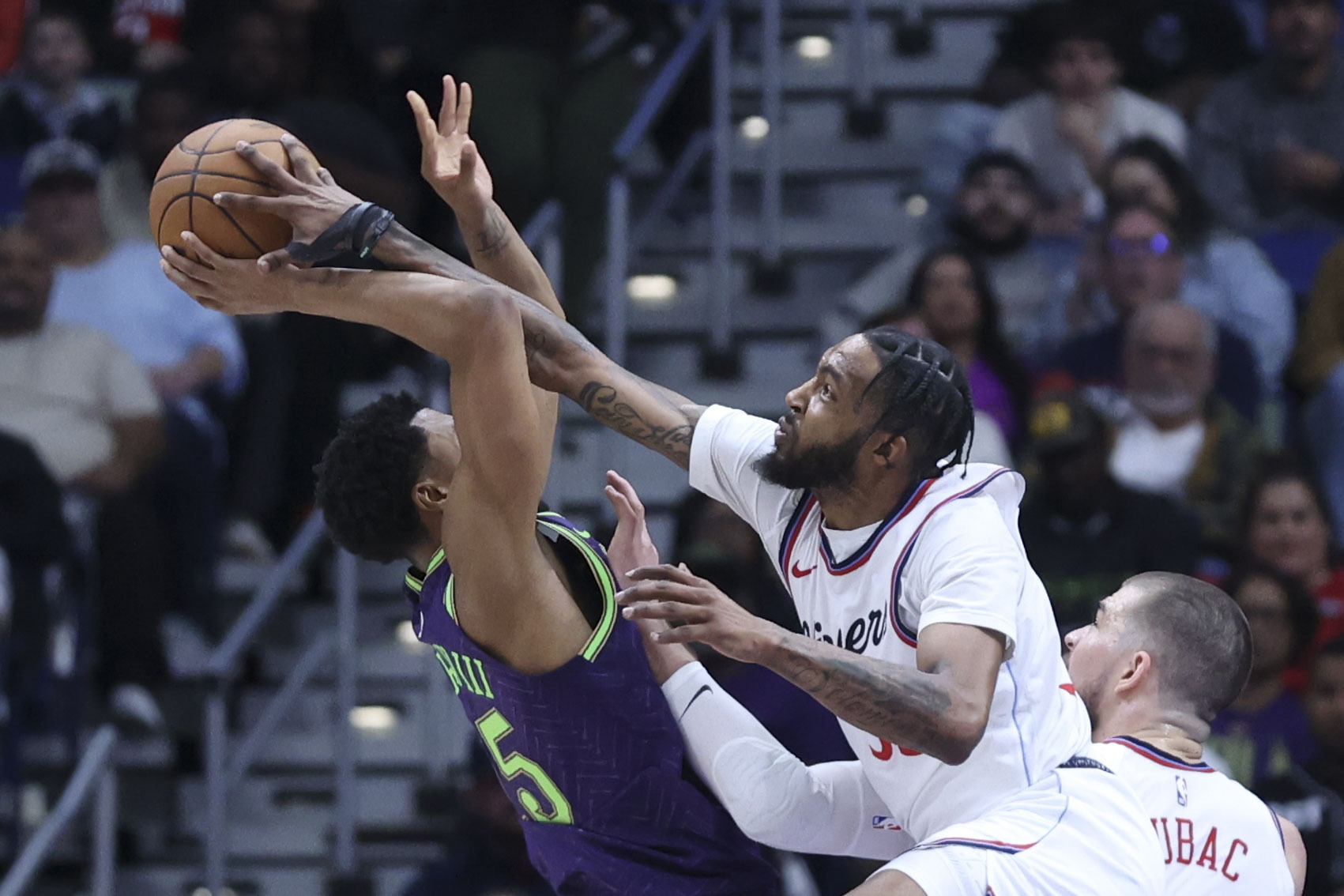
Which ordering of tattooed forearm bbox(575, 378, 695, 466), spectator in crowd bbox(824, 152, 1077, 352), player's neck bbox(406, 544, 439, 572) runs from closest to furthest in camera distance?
player's neck bbox(406, 544, 439, 572)
tattooed forearm bbox(575, 378, 695, 466)
spectator in crowd bbox(824, 152, 1077, 352)

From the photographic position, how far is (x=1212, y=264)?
759cm

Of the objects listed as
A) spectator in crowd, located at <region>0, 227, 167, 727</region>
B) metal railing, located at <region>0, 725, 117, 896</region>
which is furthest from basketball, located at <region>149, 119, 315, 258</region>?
spectator in crowd, located at <region>0, 227, 167, 727</region>

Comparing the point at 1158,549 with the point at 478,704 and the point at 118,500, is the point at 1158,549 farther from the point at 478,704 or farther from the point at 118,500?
the point at 118,500

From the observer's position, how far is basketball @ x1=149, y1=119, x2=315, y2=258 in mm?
3816

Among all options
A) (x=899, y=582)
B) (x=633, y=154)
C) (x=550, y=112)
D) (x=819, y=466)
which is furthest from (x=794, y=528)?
(x=633, y=154)

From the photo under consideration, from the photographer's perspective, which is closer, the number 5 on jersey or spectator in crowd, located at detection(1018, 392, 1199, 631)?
the number 5 on jersey

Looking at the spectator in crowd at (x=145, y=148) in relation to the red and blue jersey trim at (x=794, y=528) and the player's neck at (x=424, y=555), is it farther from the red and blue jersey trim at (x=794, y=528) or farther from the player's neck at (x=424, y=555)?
the red and blue jersey trim at (x=794, y=528)

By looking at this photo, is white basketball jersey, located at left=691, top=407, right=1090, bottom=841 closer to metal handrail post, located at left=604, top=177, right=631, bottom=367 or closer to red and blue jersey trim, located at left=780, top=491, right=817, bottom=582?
red and blue jersey trim, located at left=780, top=491, right=817, bottom=582

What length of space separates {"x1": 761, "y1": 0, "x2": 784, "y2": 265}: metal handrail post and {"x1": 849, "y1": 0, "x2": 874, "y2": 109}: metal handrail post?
0.34 meters

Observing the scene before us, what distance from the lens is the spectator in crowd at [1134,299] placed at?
7262 millimetres

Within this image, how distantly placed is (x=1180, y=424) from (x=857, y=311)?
1272 mm

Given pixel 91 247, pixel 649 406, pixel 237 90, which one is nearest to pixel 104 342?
pixel 91 247

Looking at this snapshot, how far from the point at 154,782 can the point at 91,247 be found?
2146mm

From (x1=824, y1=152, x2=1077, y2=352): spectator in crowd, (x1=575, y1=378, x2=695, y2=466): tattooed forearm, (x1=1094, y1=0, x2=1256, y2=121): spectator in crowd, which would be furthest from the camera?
(x1=1094, y1=0, x2=1256, y2=121): spectator in crowd
